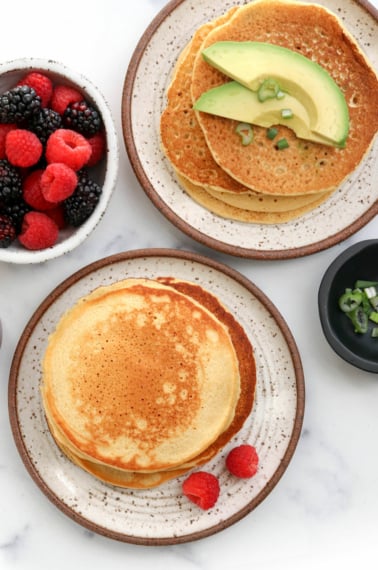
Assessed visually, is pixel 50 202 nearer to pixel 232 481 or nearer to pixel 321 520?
pixel 232 481

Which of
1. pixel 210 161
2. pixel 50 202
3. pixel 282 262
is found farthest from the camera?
pixel 282 262

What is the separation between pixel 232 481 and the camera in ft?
7.09

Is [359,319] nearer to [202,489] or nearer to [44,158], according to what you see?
[202,489]

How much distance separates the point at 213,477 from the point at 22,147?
1098 millimetres

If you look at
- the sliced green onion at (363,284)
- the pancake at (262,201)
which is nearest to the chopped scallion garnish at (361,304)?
the sliced green onion at (363,284)

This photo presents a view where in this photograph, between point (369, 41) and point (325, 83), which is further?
point (369, 41)

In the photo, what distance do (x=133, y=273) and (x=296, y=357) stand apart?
0.56 meters

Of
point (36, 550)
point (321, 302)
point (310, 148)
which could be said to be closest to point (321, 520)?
point (321, 302)

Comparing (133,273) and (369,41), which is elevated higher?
(369,41)

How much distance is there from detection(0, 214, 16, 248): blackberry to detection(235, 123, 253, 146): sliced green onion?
0.70 m

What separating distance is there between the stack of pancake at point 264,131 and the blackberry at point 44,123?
0.33 metres

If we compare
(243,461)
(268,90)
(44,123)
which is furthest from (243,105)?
(243,461)

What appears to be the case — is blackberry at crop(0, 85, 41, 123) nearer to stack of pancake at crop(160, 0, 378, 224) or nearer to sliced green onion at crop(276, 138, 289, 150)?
stack of pancake at crop(160, 0, 378, 224)

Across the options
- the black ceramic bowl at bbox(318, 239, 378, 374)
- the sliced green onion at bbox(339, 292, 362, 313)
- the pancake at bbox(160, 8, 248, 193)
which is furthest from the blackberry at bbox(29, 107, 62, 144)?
the sliced green onion at bbox(339, 292, 362, 313)
